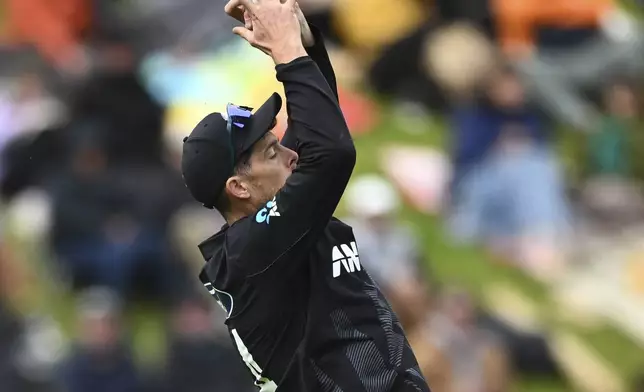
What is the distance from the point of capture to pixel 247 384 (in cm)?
907

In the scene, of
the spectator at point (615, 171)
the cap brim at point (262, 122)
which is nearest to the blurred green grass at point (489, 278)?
the spectator at point (615, 171)

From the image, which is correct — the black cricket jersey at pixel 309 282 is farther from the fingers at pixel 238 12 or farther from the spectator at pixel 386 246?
the spectator at pixel 386 246

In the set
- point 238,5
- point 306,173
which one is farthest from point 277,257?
point 238,5

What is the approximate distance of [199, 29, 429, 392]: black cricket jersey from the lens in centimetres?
402

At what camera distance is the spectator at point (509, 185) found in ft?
32.9

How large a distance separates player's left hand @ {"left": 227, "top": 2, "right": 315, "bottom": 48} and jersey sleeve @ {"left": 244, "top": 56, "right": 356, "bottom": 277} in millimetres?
227

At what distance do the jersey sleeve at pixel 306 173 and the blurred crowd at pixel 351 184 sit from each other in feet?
12.4

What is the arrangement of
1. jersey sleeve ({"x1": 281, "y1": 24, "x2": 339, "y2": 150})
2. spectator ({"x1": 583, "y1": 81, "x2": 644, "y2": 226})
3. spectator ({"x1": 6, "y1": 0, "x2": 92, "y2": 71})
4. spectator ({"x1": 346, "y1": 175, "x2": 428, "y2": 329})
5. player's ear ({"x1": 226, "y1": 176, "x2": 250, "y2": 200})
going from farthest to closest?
spectator ({"x1": 6, "y1": 0, "x2": 92, "y2": 71}), spectator ({"x1": 583, "y1": 81, "x2": 644, "y2": 226}), spectator ({"x1": 346, "y1": 175, "x2": 428, "y2": 329}), jersey sleeve ({"x1": 281, "y1": 24, "x2": 339, "y2": 150}), player's ear ({"x1": 226, "y1": 176, "x2": 250, "y2": 200})

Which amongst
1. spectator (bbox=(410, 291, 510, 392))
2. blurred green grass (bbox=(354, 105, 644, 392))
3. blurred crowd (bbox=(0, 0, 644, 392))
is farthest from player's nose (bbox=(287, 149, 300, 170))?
blurred green grass (bbox=(354, 105, 644, 392))

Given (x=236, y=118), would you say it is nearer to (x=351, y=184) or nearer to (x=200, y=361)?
(x=200, y=361)

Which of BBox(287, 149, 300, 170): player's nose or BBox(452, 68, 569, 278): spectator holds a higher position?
BBox(287, 149, 300, 170): player's nose

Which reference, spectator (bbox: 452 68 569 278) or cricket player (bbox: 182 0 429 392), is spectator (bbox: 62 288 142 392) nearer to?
spectator (bbox: 452 68 569 278)

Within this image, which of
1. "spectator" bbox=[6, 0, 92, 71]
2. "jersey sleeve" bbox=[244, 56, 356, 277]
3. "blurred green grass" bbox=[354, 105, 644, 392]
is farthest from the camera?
"spectator" bbox=[6, 0, 92, 71]

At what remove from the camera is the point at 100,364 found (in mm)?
8867
